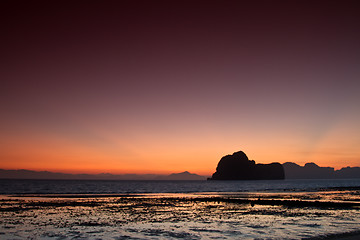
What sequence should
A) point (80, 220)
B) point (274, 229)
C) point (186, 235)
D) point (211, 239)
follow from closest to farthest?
point (211, 239) → point (186, 235) → point (274, 229) → point (80, 220)

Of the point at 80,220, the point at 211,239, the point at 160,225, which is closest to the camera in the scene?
the point at 211,239

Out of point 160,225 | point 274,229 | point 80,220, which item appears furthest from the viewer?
point 80,220

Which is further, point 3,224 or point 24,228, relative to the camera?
point 3,224

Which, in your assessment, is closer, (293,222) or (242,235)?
(242,235)

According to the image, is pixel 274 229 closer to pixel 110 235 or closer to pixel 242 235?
pixel 242 235

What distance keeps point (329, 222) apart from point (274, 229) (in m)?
Answer: 6.36

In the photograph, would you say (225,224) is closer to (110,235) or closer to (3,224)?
(110,235)

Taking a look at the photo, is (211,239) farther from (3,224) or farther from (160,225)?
(3,224)

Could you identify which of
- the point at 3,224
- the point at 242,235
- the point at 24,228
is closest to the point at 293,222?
the point at 242,235

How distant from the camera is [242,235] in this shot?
18688 millimetres

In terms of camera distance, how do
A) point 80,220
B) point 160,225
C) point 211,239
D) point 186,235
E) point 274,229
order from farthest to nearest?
point 80,220 → point 160,225 → point 274,229 → point 186,235 → point 211,239

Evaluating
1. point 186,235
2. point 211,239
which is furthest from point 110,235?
point 211,239

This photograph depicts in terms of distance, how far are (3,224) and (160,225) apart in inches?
489

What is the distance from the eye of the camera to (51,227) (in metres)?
22.0
